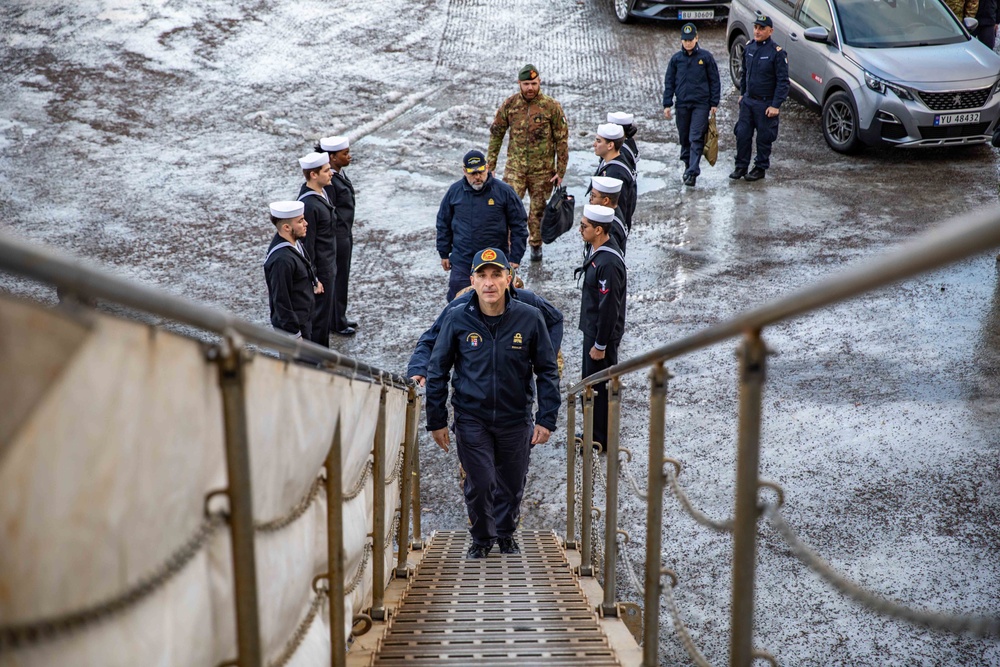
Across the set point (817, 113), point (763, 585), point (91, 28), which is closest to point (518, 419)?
point (763, 585)

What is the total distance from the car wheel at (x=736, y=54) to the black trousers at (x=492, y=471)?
1044cm

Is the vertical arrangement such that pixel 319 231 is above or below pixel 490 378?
above

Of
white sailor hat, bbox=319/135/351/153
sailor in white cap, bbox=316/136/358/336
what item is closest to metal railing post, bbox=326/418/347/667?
sailor in white cap, bbox=316/136/358/336

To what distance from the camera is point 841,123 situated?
41.7ft

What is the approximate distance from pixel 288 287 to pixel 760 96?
286 inches

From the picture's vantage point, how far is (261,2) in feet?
60.2

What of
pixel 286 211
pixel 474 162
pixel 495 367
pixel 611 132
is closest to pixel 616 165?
pixel 611 132

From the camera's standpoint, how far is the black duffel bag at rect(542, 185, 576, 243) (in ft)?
30.1

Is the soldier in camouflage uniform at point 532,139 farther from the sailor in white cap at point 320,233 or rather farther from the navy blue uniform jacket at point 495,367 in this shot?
the navy blue uniform jacket at point 495,367

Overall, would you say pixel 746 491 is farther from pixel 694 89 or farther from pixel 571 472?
pixel 694 89

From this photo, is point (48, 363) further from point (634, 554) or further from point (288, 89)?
Answer: point (288, 89)

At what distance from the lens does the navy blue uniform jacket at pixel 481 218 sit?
8.66m

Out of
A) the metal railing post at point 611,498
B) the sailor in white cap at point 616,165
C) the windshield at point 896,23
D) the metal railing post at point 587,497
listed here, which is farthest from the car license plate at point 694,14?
the metal railing post at point 611,498

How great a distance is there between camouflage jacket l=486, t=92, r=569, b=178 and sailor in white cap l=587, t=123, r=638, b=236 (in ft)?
3.97
